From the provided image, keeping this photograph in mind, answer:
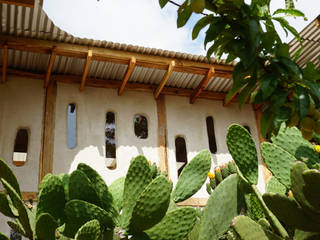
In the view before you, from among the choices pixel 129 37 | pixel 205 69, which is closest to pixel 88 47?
pixel 129 37

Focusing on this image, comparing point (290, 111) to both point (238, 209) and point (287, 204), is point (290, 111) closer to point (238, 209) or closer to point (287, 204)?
point (287, 204)

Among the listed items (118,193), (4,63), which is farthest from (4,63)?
(118,193)

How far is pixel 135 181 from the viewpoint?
4.53ft

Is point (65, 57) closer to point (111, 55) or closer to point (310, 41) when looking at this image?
point (111, 55)

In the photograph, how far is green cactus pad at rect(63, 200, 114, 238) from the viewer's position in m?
1.25

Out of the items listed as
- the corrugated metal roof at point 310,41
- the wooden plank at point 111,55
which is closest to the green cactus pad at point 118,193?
the corrugated metal roof at point 310,41

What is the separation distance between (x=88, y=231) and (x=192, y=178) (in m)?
0.55

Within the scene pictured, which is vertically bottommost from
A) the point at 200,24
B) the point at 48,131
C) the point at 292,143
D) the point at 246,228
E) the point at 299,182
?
the point at 246,228

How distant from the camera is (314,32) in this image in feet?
25.7

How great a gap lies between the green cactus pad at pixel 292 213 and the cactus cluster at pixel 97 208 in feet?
0.97

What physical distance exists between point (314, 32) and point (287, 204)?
736 cm

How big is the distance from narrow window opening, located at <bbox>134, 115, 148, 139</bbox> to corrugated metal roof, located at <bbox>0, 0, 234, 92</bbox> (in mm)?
857

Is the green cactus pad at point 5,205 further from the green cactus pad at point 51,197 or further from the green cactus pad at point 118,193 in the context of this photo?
the green cactus pad at point 118,193

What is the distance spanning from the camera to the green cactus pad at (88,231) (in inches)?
43.5
